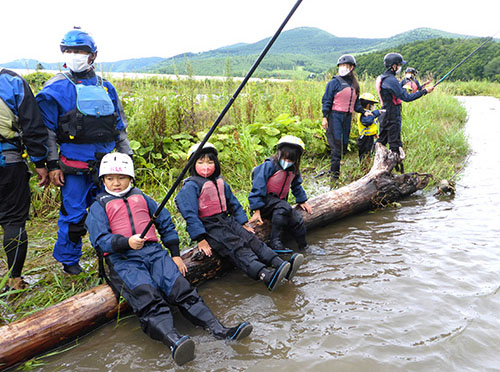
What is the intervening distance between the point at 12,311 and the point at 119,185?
1.32m

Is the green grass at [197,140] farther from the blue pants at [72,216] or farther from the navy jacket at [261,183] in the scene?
the navy jacket at [261,183]

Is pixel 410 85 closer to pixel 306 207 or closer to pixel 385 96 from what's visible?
pixel 385 96

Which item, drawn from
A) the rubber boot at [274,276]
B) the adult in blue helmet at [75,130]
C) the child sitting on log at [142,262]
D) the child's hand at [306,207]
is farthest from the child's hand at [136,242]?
the child's hand at [306,207]

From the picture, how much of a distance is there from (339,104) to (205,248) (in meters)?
3.93

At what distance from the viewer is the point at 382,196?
5168mm

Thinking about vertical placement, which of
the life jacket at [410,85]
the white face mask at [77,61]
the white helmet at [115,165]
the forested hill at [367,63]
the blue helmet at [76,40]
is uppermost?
the forested hill at [367,63]

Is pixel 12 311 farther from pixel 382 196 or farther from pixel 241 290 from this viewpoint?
pixel 382 196

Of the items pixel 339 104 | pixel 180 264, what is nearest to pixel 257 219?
pixel 180 264

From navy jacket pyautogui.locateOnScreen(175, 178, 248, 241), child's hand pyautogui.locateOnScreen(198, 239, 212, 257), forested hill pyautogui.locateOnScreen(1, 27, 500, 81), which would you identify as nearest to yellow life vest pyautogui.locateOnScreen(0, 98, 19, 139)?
forested hill pyautogui.locateOnScreen(1, 27, 500, 81)

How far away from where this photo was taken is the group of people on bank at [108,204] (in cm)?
265

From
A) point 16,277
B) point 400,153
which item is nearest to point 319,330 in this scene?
point 16,277

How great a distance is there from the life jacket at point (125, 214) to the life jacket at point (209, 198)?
0.65 meters

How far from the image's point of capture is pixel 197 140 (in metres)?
6.38

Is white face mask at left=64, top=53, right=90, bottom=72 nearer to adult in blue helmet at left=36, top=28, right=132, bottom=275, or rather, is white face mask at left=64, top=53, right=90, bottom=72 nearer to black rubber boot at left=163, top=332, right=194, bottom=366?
adult in blue helmet at left=36, top=28, right=132, bottom=275
